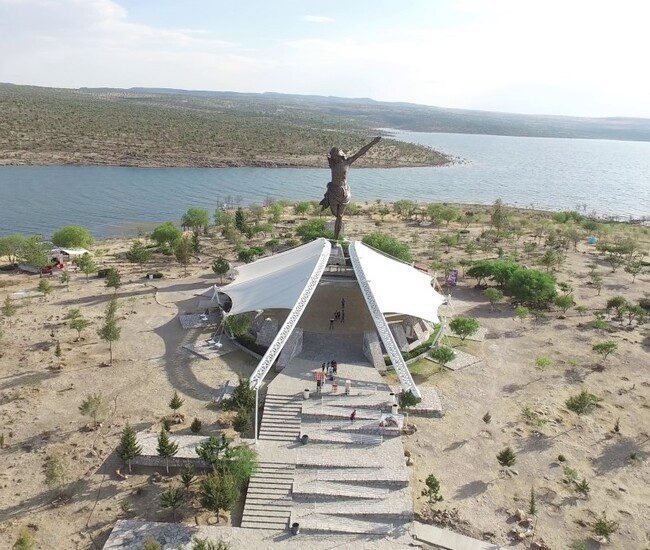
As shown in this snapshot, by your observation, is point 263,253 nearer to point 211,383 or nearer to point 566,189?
point 211,383

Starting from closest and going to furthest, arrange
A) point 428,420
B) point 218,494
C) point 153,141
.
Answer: point 218,494, point 428,420, point 153,141

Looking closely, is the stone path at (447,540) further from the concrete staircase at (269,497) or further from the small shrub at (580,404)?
the small shrub at (580,404)

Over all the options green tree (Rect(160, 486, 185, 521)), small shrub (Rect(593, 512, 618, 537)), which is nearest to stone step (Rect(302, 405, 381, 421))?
green tree (Rect(160, 486, 185, 521))

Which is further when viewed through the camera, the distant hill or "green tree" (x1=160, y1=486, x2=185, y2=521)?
the distant hill

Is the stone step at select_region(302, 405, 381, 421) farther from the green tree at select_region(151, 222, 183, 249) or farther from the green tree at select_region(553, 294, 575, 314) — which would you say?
the green tree at select_region(151, 222, 183, 249)

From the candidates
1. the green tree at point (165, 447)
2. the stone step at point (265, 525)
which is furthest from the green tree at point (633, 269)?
the green tree at point (165, 447)

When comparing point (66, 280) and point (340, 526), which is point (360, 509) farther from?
point (66, 280)

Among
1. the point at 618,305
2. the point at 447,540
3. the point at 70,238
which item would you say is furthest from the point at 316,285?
the point at 70,238
